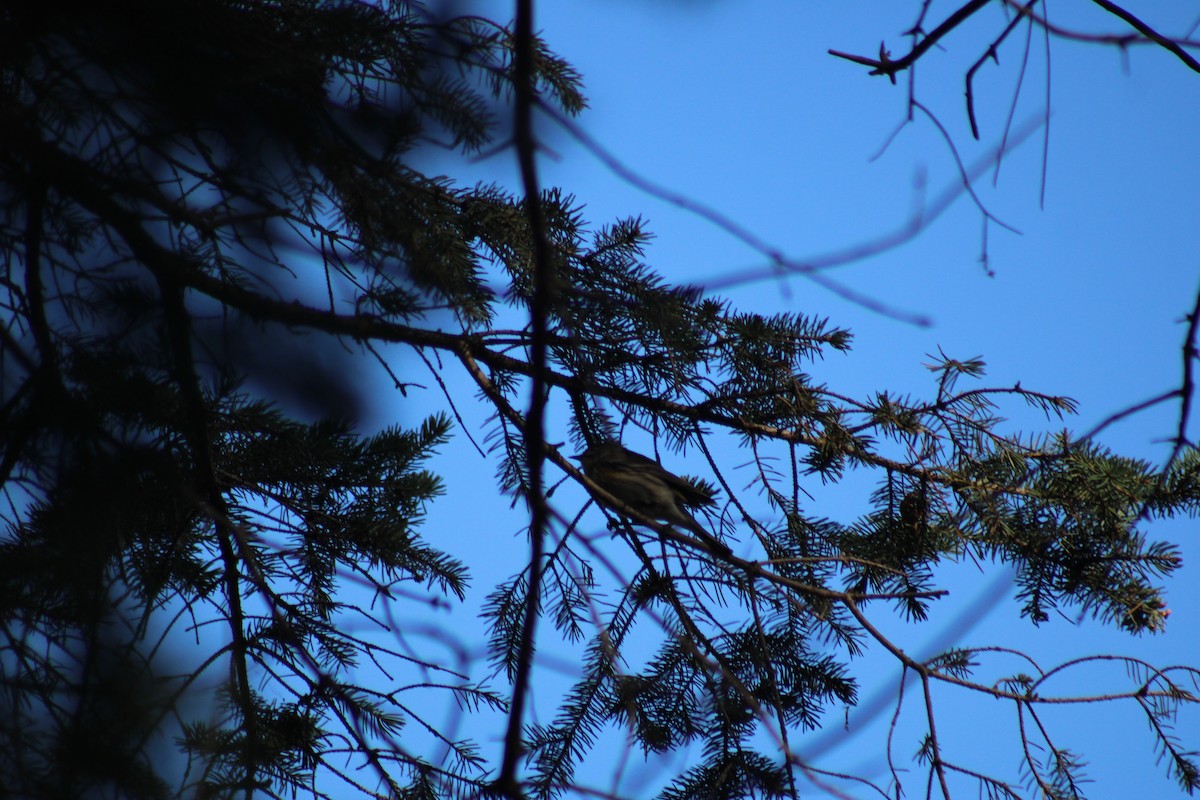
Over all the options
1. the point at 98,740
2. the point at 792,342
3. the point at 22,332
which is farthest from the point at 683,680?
the point at 22,332

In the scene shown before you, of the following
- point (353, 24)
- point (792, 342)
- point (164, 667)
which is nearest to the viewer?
point (164, 667)

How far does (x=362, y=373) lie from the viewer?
196 cm

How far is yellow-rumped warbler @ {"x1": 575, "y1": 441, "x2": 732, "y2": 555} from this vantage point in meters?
2.24

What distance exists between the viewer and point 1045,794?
187 centimetres

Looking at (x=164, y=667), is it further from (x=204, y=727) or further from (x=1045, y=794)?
(x=1045, y=794)

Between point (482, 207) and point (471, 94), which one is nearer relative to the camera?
point (471, 94)

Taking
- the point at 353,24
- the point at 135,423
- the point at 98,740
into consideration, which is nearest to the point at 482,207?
the point at 353,24

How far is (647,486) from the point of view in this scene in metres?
2.25

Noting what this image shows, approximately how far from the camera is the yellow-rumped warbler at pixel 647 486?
7.36ft

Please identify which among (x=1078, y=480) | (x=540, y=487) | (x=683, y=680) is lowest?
(x=540, y=487)

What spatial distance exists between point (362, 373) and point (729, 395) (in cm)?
86

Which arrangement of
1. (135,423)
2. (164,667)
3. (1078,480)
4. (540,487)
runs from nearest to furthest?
(540,487) → (164,667) → (135,423) → (1078,480)

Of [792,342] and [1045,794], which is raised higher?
[792,342]

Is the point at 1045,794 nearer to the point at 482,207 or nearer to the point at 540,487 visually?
the point at 540,487
